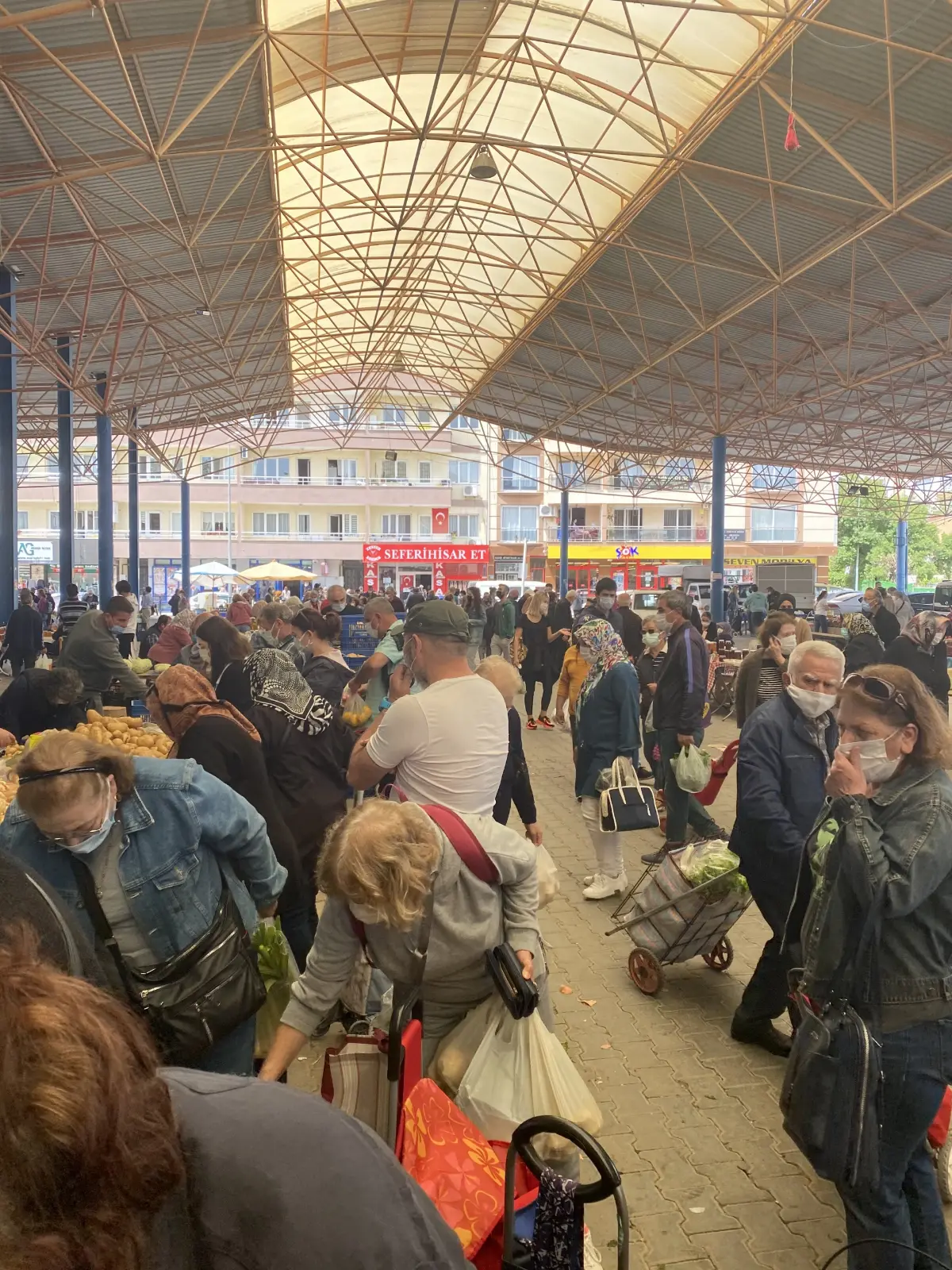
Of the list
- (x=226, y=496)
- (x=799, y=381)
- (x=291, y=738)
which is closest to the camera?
(x=291, y=738)

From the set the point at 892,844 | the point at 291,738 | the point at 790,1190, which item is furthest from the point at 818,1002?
the point at 291,738

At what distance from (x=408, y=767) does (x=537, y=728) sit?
10.0m

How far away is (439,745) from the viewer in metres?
3.04

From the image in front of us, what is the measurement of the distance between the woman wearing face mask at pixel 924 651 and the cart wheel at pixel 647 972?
467cm

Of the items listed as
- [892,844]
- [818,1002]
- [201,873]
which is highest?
[892,844]

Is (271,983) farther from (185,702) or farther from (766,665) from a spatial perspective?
(766,665)

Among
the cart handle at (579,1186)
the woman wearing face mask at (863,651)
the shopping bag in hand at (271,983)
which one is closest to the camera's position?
the cart handle at (579,1186)

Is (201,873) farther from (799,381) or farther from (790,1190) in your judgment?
(799,381)

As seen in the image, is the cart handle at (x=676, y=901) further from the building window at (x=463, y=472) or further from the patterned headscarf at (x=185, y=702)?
the building window at (x=463, y=472)

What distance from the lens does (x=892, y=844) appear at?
7.34ft

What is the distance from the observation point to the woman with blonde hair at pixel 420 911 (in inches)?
86.2

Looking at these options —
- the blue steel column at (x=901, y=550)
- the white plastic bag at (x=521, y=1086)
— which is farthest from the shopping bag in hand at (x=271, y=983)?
the blue steel column at (x=901, y=550)

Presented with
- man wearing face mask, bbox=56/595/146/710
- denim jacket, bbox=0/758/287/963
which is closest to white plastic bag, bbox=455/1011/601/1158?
denim jacket, bbox=0/758/287/963

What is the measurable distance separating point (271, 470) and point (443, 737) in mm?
48419
